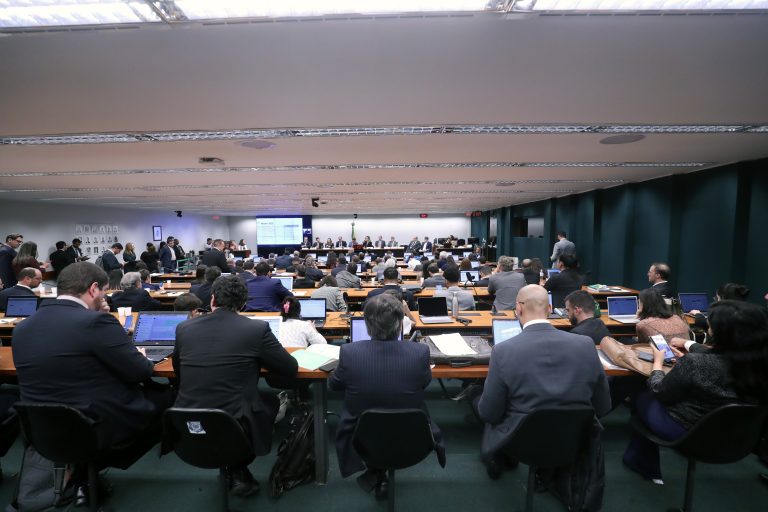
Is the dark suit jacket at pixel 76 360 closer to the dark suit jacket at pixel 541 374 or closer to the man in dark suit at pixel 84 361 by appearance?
the man in dark suit at pixel 84 361

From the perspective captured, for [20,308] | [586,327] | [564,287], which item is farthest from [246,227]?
[586,327]

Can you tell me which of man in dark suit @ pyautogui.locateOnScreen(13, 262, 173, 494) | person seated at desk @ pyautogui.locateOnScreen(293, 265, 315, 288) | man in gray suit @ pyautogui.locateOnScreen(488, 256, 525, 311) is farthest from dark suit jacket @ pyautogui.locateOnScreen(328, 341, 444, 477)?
person seated at desk @ pyautogui.locateOnScreen(293, 265, 315, 288)

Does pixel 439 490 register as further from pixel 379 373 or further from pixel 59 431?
pixel 59 431

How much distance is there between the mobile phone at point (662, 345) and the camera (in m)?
2.22

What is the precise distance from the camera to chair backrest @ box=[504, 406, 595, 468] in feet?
5.11

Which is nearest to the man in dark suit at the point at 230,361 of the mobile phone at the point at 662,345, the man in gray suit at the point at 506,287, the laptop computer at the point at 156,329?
the laptop computer at the point at 156,329

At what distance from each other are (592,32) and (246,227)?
21.3m

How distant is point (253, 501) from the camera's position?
2197mm

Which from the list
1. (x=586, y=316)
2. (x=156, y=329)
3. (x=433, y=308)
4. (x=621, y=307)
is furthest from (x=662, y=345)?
(x=156, y=329)

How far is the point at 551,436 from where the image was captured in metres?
1.63

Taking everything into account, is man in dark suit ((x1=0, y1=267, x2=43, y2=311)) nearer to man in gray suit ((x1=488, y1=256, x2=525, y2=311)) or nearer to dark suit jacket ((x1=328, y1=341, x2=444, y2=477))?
dark suit jacket ((x1=328, y1=341, x2=444, y2=477))

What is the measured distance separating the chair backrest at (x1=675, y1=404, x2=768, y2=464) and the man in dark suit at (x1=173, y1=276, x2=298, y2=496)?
210 centimetres

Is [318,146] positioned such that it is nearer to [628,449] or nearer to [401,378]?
[401,378]

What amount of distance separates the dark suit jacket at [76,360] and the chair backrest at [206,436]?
36 cm
